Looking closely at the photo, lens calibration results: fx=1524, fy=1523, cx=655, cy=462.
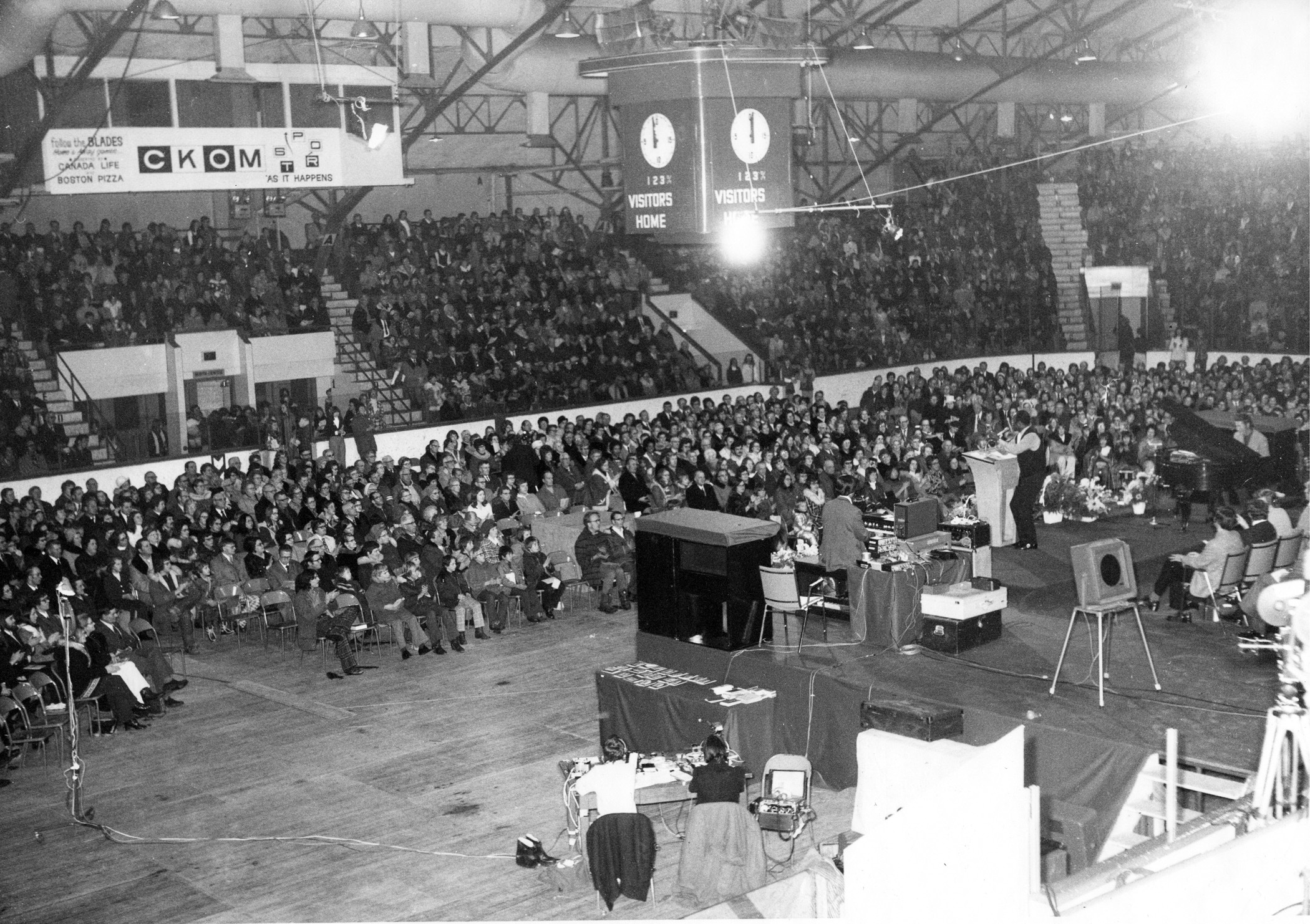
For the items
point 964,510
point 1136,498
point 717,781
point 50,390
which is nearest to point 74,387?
point 50,390

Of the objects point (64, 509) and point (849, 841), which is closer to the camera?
point (849, 841)

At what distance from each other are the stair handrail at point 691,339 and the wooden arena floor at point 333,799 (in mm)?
11106

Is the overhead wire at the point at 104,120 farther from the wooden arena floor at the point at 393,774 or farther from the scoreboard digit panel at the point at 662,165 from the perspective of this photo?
the scoreboard digit panel at the point at 662,165

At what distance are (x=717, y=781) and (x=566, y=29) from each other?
46.4 ft

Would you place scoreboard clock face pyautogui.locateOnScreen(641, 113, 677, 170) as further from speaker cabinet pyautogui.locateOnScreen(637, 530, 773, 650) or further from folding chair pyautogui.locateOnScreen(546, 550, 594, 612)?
folding chair pyautogui.locateOnScreen(546, 550, 594, 612)

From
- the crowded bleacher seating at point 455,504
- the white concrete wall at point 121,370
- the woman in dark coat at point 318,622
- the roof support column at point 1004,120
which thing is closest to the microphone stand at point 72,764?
the crowded bleacher seating at point 455,504

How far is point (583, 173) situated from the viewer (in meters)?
27.2

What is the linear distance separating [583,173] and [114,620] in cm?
1606

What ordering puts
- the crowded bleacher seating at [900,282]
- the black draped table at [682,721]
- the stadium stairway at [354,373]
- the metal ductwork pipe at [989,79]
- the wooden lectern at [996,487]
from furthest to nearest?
the crowded bleacher seating at [900,282]
the metal ductwork pipe at [989,79]
the stadium stairway at [354,373]
the wooden lectern at [996,487]
the black draped table at [682,721]

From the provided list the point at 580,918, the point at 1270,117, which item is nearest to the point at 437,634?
the point at 580,918

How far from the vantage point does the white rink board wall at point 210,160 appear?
1755 centimetres

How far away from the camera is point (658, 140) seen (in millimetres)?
13391

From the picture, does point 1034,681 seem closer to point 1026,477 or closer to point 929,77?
point 1026,477

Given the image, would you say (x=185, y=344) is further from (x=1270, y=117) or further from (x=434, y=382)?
(x=1270, y=117)
